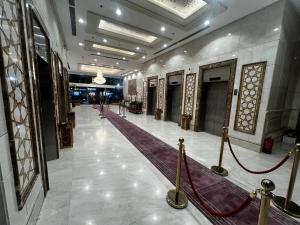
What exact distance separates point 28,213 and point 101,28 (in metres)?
6.43

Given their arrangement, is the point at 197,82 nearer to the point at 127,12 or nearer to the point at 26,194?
the point at 127,12

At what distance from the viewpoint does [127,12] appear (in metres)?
4.50

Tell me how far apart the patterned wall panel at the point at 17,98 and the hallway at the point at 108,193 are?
2.23 ft

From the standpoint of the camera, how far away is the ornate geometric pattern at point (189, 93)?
663 cm

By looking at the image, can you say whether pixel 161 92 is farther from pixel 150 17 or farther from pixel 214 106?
pixel 150 17

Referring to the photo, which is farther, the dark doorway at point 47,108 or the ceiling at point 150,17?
the ceiling at point 150,17

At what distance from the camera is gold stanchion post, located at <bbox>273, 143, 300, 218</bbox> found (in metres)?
2.06

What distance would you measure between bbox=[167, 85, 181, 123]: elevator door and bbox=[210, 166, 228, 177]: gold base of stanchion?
17.0ft

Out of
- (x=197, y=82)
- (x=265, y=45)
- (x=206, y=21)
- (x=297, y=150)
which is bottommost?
(x=297, y=150)

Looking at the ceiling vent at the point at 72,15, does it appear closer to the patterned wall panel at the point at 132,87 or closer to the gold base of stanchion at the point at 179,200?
the gold base of stanchion at the point at 179,200

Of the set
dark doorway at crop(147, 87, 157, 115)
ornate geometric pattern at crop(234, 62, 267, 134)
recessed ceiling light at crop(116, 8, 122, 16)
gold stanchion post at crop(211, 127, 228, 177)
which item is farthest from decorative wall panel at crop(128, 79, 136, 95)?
gold stanchion post at crop(211, 127, 228, 177)

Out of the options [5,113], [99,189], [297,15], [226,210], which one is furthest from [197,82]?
[5,113]

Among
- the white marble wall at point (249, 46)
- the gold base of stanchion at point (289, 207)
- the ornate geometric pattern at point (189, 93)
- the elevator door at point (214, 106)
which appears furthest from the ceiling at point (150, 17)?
the gold base of stanchion at point (289, 207)

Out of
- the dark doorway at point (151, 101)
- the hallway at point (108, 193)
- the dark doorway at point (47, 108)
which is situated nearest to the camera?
the hallway at point (108, 193)
